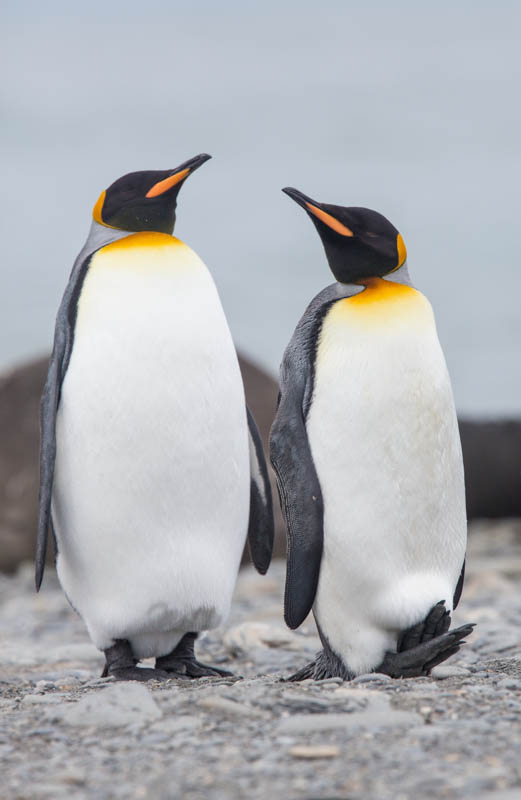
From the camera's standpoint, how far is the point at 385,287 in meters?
4.46

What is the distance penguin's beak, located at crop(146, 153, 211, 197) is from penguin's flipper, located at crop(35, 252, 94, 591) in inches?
17.1

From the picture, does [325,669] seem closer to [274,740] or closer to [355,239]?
[274,740]

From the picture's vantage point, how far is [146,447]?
4.41 metres

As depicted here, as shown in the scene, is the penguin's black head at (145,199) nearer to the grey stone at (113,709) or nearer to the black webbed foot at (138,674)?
A: the black webbed foot at (138,674)

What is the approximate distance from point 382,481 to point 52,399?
5.08 feet

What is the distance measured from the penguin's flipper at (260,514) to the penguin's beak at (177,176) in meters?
1.13

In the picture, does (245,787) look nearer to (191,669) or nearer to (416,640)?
(416,640)

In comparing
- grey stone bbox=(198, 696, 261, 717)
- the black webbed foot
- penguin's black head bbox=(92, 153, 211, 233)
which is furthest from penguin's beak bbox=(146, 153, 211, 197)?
grey stone bbox=(198, 696, 261, 717)

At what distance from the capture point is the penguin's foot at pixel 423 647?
4039 millimetres

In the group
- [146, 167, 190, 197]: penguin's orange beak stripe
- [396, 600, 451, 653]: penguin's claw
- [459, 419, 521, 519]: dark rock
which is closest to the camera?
[396, 600, 451, 653]: penguin's claw

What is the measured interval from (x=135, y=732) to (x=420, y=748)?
2.79 feet

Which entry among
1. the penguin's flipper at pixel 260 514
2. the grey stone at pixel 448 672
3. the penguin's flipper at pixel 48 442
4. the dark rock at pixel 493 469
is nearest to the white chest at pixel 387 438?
the grey stone at pixel 448 672

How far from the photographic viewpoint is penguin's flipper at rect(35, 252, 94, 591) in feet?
14.9

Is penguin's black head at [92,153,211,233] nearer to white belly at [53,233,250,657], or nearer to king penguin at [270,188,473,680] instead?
white belly at [53,233,250,657]
